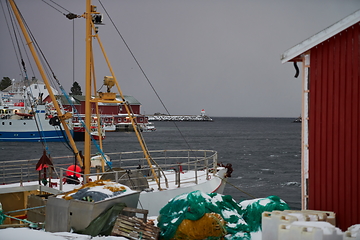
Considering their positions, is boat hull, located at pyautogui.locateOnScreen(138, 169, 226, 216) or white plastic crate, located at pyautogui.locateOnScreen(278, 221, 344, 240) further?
boat hull, located at pyautogui.locateOnScreen(138, 169, 226, 216)

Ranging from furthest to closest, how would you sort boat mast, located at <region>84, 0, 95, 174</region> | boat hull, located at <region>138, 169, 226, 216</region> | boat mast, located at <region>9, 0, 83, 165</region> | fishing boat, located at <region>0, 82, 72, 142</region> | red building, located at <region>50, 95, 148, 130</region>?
red building, located at <region>50, 95, 148, 130</region>, fishing boat, located at <region>0, 82, 72, 142</region>, boat mast, located at <region>9, 0, 83, 165</region>, boat mast, located at <region>84, 0, 95, 174</region>, boat hull, located at <region>138, 169, 226, 216</region>

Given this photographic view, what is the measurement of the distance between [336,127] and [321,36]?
197 cm

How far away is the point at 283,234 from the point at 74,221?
16.6 ft

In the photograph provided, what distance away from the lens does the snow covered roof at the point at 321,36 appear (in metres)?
7.76

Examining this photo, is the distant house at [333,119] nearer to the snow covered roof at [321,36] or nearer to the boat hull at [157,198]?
the snow covered roof at [321,36]

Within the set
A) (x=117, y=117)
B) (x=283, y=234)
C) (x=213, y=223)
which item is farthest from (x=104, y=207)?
(x=117, y=117)

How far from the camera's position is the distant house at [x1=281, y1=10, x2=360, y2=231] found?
7.81 meters

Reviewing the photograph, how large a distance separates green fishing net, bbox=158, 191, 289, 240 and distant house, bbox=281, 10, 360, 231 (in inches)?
69.2

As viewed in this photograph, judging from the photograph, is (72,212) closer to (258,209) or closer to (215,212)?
(215,212)

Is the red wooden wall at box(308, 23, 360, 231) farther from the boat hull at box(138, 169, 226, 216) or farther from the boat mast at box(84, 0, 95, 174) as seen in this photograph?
the boat mast at box(84, 0, 95, 174)

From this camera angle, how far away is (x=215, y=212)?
389 inches

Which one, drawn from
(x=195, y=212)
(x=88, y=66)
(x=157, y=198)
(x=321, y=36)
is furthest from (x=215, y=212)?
(x=88, y=66)

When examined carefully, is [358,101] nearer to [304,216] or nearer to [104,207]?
[304,216]

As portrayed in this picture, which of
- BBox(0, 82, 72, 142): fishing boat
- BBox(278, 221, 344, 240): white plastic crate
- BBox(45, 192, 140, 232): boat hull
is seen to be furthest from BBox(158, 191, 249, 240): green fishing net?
BBox(0, 82, 72, 142): fishing boat
